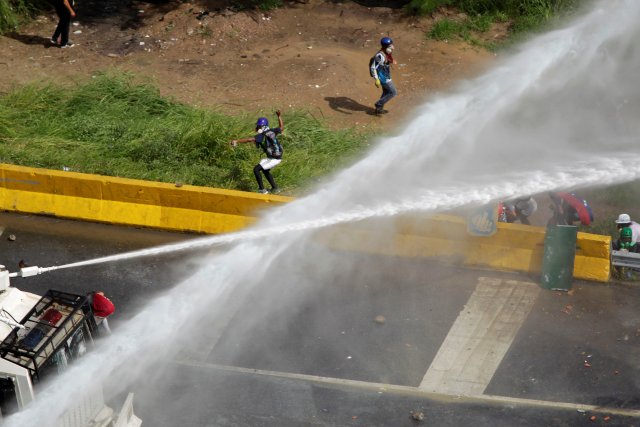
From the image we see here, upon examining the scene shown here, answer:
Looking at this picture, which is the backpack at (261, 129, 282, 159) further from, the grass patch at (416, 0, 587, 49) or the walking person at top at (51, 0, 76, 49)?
the walking person at top at (51, 0, 76, 49)

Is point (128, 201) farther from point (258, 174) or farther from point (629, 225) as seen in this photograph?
point (629, 225)

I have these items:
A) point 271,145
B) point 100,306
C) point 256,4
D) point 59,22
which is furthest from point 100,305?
point 256,4

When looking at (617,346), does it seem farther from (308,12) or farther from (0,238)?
(308,12)

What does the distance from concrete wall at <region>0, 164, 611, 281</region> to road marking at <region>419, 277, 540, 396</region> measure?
545 millimetres

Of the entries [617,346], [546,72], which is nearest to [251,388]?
[617,346]

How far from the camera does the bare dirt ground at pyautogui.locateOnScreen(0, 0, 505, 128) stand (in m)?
19.0

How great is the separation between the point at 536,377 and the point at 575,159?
18.9ft

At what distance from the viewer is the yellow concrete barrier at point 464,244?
13516 millimetres

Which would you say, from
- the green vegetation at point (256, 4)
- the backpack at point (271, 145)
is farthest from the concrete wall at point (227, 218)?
the green vegetation at point (256, 4)

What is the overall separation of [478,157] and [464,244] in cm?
292

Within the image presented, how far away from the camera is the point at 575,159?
16.3 metres

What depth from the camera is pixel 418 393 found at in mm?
11398

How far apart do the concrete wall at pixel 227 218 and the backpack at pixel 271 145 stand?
793mm

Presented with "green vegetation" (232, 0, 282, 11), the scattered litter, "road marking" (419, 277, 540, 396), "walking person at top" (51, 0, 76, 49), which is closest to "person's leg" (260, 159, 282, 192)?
"road marking" (419, 277, 540, 396)
